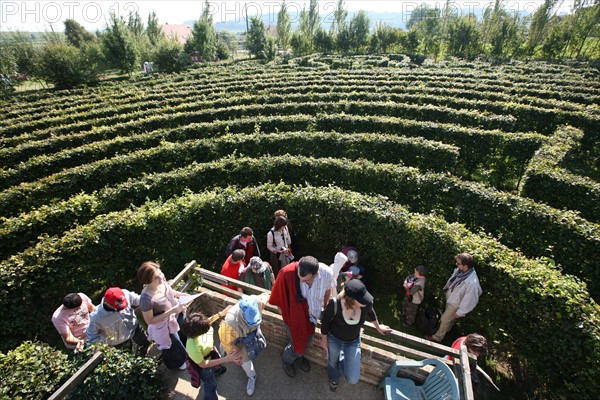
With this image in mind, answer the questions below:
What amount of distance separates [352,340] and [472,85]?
22131 mm

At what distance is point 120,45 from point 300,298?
46634 millimetres

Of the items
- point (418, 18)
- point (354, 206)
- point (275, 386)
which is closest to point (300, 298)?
point (275, 386)

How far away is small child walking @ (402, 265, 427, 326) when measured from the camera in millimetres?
6111

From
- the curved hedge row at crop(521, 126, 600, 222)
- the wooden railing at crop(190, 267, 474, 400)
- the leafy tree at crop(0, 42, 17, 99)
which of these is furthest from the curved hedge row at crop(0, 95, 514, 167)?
the leafy tree at crop(0, 42, 17, 99)

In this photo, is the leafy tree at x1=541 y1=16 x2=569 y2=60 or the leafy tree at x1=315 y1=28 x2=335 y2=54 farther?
the leafy tree at x1=315 y1=28 x2=335 y2=54

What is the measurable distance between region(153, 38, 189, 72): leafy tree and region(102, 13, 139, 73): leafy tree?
9.98 feet

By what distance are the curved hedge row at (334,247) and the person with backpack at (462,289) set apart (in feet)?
1.25

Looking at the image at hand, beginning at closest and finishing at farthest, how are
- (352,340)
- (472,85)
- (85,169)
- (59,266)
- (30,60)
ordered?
(352,340)
(59,266)
(85,169)
(472,85)
(30,60)

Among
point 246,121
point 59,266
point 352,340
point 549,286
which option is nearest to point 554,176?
point 549,286

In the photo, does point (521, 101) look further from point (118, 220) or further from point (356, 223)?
point (118, 220)

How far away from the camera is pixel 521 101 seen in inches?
680

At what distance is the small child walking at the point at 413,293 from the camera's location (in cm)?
611

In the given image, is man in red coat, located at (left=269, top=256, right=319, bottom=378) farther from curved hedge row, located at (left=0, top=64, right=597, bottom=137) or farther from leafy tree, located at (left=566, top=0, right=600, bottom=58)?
leafy tree, located at (left=566, top=0, right=600, bottom=58)

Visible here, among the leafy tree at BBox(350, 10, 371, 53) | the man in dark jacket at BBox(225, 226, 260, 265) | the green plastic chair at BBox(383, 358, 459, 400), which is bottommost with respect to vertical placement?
the green plastic chair at BBox(383, 358, 459, 400)
